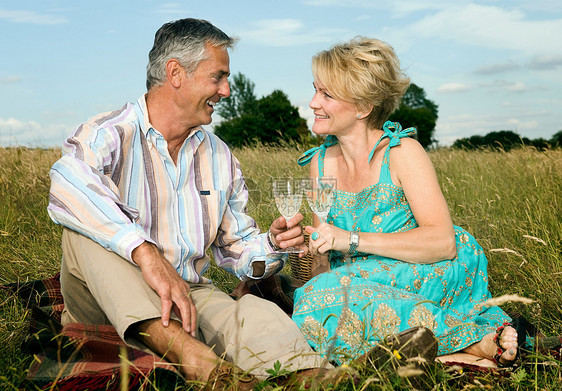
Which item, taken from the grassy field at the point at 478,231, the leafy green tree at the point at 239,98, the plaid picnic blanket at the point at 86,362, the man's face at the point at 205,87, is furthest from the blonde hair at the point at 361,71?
the leafy green tree at the point at 239,98

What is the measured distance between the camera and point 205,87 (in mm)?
3416

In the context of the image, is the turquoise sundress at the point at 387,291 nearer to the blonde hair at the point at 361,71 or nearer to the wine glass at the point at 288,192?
the blonde hair at the point at 361,71

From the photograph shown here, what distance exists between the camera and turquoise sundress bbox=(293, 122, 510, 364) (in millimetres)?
2891

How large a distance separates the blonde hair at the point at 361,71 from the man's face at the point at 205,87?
1.97 ft

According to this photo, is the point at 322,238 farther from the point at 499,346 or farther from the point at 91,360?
the point at 91,360

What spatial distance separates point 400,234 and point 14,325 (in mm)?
2505

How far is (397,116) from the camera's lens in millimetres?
41250

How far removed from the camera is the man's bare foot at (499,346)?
271 centimetres

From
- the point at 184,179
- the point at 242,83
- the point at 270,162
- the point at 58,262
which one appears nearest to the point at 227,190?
the point at 184,179

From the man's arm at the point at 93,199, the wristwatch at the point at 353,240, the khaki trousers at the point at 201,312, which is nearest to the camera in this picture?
the khaki trousers at the point at 201,312

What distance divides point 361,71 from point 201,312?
1732 mm

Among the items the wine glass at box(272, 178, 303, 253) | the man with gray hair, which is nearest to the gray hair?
the man with gray hair

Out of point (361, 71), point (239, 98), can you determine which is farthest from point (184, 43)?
point (239, 98)

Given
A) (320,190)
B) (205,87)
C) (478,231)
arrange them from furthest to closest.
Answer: (478,231), (205,87), (320,190)
